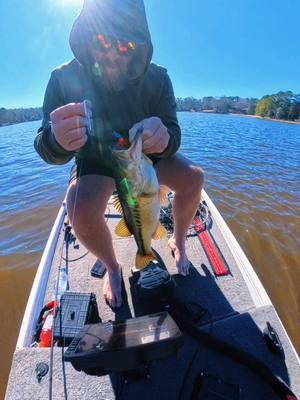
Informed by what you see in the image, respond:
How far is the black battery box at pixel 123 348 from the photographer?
4.72 ft

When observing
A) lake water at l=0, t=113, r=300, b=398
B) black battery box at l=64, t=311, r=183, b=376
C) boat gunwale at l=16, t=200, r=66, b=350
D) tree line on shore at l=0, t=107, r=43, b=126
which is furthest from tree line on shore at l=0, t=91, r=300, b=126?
black battery box at l=64, t=311, r=183, b=376

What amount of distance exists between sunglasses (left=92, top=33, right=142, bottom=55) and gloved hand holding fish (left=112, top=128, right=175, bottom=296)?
902 millimetres

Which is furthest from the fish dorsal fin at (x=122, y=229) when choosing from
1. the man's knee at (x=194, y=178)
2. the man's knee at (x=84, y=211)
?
the man's knee at (x=194, y=178)

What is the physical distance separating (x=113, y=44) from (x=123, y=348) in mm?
2222

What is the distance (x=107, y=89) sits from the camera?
244 cm

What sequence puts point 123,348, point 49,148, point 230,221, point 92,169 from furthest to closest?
1. point 230,221
2. point 92,169
3. point 49,148
4. point 123,348

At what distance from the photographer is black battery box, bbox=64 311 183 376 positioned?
4.72 ft

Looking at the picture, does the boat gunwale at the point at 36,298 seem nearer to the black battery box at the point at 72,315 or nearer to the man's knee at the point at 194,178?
the black battery box at the point at 72,315

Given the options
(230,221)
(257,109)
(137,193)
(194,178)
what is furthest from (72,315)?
(257,109)

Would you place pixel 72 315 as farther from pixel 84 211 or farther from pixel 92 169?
pixel 92 169

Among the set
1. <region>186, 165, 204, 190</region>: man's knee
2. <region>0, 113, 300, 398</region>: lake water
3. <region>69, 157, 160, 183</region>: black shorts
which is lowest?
<region>0, 113, 300, 398</region>: lake water

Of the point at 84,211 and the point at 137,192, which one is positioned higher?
the point at 137,192

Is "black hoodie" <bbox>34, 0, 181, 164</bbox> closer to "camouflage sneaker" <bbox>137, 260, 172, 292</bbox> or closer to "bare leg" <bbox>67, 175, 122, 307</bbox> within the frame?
"bare leg" <bbox>67, 175, 122, 307</bbox>

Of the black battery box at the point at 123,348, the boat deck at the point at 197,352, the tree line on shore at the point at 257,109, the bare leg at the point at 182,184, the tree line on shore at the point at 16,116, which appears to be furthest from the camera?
the tree line on shore at the point at 16,116
